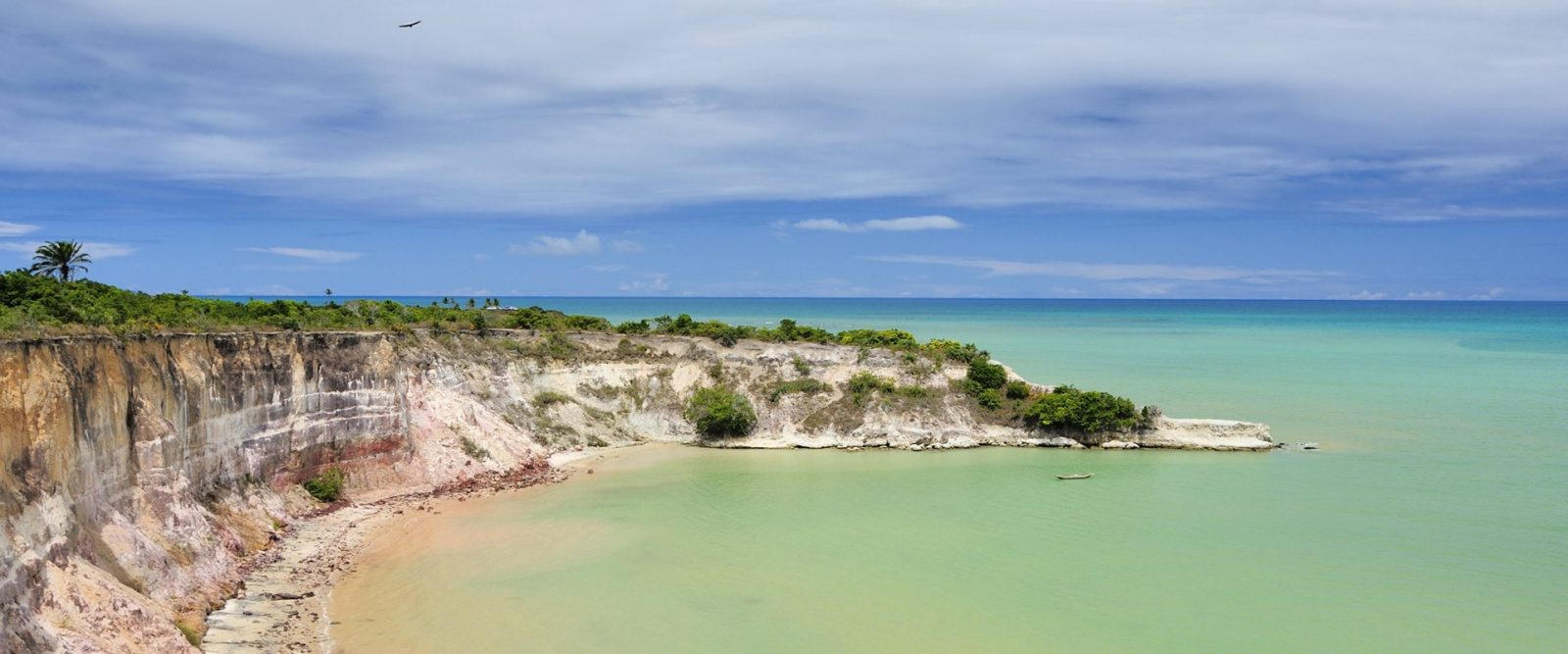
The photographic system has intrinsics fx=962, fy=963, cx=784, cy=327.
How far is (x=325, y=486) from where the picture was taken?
33.4 m

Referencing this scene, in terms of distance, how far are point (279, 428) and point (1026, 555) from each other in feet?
80.5

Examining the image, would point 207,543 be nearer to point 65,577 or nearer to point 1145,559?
point 65,577

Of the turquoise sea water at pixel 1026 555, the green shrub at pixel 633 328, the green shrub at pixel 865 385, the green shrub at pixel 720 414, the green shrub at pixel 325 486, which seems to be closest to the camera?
the turquoise sea water at pixel 1026 555

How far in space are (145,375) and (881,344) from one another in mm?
36197

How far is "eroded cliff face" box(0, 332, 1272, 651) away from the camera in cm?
1895

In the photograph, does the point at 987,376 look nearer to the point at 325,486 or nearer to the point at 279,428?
the point at 325,486

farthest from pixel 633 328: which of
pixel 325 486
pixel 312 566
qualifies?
pixel 312 566

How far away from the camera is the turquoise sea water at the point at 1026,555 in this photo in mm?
22703

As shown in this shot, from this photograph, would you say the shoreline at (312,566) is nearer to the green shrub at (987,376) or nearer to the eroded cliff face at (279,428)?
the eroded cliff face at (279,428)

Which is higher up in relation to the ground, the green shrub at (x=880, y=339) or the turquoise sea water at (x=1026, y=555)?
the green shrub at (x=880, y=339)

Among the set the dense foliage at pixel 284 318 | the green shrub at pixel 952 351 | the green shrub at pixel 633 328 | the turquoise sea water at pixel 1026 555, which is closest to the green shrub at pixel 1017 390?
the green shrub at pixel 952 351

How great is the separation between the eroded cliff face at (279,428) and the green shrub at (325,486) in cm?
37

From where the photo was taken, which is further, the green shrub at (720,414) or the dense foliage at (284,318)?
the green shrub at (720,414)

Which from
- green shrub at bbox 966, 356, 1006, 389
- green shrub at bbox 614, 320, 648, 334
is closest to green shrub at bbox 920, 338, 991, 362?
green shrub at bbox 966, 356, 1006, 389
